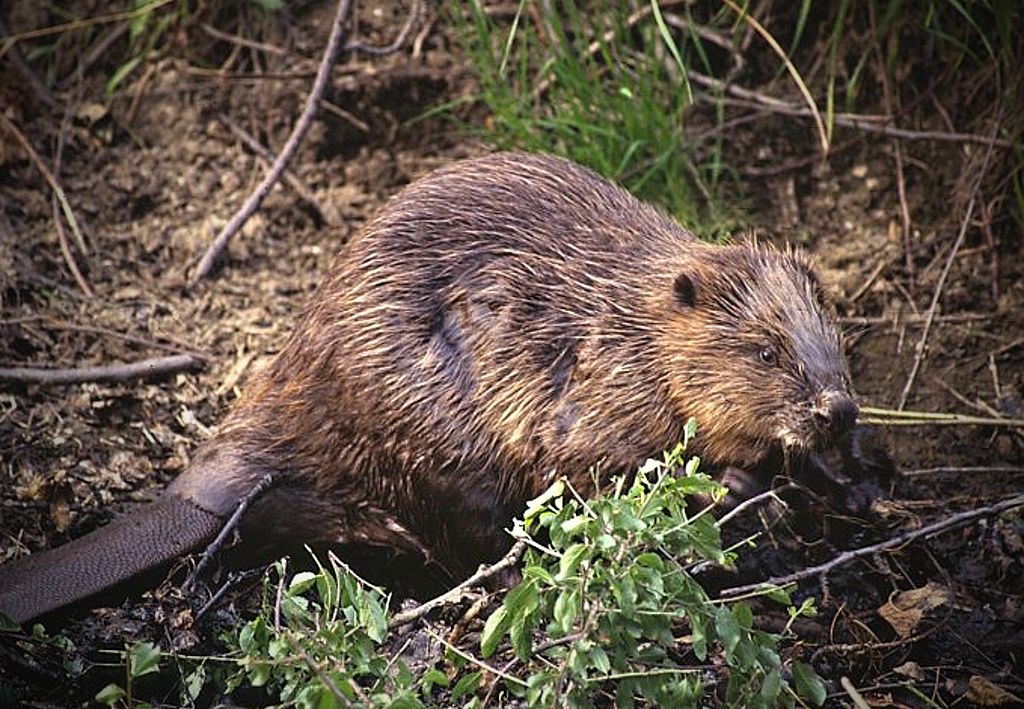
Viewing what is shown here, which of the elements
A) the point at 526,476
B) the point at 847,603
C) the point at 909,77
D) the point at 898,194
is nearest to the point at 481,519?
the point at 526,476

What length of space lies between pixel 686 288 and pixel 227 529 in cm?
111

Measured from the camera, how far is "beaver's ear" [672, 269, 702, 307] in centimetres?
306

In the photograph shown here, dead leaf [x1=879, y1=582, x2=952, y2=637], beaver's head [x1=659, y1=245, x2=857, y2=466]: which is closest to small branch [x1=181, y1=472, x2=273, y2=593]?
beaver's head [x1=659, y1=245, x2=857, y2=466]

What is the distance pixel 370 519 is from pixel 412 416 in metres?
0.31

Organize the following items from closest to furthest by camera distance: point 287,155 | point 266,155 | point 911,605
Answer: point 911,605 < point 287,155 < point 266,155

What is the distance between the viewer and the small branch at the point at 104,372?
143 inches

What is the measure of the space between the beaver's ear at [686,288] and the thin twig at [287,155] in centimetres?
152

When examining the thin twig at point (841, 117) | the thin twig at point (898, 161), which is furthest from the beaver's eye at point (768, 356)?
the thin twig at point (841, 117)

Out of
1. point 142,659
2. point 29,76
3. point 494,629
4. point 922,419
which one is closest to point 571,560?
point 494,629

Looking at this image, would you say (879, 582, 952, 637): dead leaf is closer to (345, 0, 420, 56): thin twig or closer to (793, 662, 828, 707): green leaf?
(793, 662, 828, 707): green leaf

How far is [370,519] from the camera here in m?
3.27

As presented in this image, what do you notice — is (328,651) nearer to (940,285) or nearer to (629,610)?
(629,610)

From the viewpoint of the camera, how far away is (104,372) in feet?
12.1

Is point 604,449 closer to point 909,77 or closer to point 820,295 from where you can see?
point 820,295
